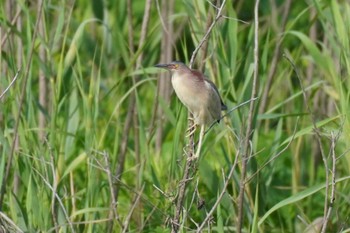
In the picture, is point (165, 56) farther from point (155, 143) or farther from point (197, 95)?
point (197, 95)

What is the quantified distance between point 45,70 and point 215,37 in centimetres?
56

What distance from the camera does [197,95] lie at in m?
2.52

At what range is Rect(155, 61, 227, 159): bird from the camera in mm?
2518

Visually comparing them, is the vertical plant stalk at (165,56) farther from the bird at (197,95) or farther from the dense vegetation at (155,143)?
the bird at (197,95)

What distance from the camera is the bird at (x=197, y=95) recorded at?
252 cm

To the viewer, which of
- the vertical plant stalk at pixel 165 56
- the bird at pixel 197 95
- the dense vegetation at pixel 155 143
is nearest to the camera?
the bird at pixel 197 95

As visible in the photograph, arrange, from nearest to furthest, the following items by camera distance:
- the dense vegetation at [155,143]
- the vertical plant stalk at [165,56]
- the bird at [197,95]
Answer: the bird at [197,95]
the dense vegetation at [155,143]
the vertical plant stalk at [165,56]

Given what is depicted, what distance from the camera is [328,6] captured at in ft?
10.4

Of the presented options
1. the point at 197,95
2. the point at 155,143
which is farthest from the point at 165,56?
the point at 197,95

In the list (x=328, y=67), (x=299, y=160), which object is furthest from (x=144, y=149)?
(x=299, y=160)

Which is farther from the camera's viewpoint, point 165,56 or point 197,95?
point 165,56

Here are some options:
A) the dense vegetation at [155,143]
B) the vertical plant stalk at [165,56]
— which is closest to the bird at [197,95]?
the dense vegetation at [155,143]

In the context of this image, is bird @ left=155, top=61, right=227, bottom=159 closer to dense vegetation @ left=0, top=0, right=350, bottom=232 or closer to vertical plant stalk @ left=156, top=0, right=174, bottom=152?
dense vegetation @ left=0, top=0, right=350, bottom=232

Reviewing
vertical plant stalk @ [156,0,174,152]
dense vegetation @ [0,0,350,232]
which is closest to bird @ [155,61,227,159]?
dense vegetation @ [0,0,350,232]
